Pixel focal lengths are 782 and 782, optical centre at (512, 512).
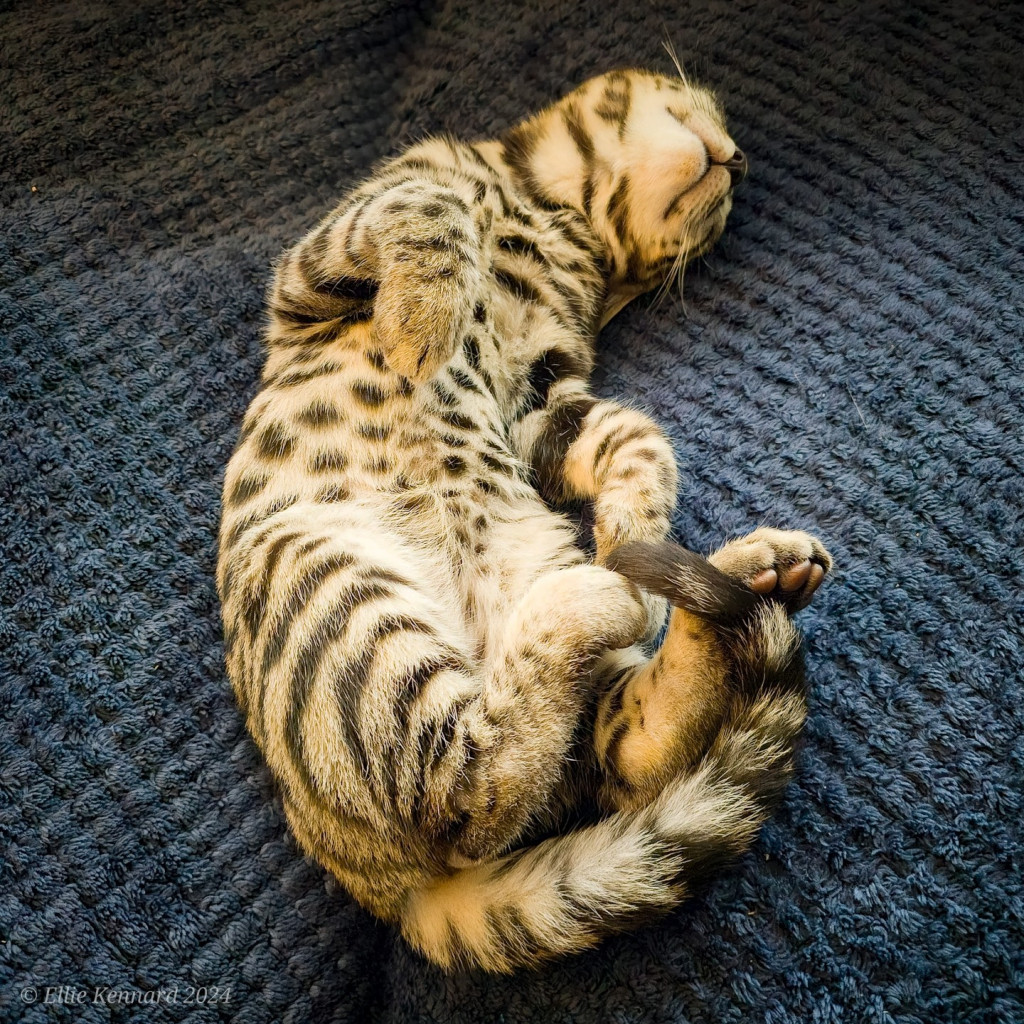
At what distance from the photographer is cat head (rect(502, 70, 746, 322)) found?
65.8 inches

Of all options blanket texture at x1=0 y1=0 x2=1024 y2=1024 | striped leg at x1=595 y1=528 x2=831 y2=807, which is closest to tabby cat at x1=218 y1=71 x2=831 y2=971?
striped leg at x1=595 y1=528 x2=831 y2=807

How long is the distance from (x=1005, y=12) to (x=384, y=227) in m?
1.35

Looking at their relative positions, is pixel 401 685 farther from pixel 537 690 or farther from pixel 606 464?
pixel 606 464

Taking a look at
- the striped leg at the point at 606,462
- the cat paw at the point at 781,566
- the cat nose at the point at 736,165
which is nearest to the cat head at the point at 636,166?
the cat nose at the point at 736,165

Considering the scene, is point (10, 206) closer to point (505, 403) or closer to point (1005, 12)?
point (505, 403)

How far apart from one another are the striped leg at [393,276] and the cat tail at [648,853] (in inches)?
28.3

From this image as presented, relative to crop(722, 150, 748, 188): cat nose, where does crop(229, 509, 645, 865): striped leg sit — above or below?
below

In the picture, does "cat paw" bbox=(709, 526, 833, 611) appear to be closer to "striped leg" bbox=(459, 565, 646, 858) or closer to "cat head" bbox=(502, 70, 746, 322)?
"striped leg" bbox=(459, 565, 646, 858)

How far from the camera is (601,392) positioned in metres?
1.71

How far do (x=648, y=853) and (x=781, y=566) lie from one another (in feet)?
1.54

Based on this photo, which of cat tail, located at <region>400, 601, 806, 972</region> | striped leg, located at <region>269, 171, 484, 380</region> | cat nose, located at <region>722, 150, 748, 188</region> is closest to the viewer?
cat tail, located at <region>400, 601, 806, 972</region>

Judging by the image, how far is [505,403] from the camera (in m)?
1.60

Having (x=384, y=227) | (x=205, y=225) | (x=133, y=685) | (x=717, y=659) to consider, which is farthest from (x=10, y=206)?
(x=717, y=659)

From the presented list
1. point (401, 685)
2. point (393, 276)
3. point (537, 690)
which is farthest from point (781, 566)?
point (393, 276)
